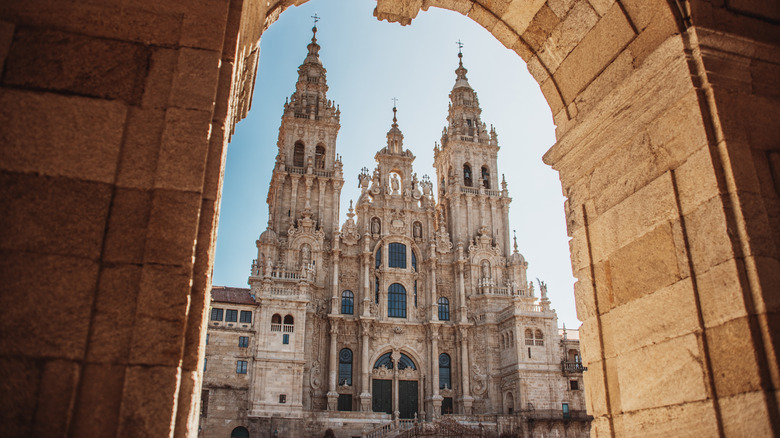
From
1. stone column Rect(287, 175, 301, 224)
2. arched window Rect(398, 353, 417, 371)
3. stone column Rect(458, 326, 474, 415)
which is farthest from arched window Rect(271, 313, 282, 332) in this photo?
stone column Rect(458, 326, 474, 415)

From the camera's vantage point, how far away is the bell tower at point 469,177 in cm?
3619

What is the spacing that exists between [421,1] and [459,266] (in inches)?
1150

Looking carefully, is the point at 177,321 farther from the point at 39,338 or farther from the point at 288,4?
the point at 288,4

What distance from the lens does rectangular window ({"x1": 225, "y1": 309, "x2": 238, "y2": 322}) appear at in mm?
28219

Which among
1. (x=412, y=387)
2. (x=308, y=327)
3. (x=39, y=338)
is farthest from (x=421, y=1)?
(x=412, y=387)

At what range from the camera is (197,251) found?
Answer: 3115 mm

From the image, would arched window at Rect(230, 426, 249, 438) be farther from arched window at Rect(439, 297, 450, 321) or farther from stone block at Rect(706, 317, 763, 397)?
stone block at Rect(706, 317, 763, 397)

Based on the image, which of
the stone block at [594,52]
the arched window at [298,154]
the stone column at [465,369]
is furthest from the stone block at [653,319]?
the arched window at [298,154]

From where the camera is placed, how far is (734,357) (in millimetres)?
3605

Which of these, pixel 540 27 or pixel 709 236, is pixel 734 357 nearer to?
pixel 709 236

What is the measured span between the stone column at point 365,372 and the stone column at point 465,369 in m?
5.35

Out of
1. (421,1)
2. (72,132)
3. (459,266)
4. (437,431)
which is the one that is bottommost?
(437,431)

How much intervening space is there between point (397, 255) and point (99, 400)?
31471mm

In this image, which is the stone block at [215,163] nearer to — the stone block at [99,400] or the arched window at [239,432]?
the stone block at [99,400]
